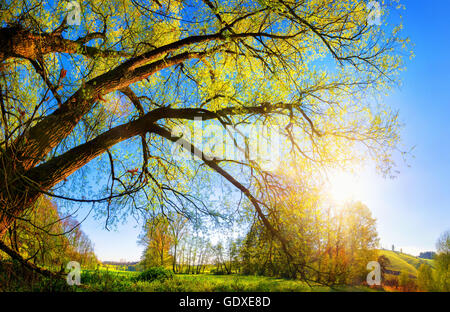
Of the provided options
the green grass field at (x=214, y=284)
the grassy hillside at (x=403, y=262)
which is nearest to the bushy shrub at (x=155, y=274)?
the green grass field at (x=214, y=284)

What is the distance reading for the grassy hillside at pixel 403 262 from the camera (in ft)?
36.2

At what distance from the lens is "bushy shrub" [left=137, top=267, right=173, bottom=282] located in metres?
6.05

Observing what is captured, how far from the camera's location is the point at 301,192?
5.35m

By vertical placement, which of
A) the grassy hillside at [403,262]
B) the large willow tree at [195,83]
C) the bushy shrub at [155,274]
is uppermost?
the large willow tree at [195,83]

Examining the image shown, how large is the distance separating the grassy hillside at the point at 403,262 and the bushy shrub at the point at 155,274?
32.7ft

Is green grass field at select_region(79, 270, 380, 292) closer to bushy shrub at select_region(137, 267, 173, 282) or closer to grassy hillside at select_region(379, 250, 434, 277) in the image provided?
bushy shrub at select_region(137, 267, 173, 282)

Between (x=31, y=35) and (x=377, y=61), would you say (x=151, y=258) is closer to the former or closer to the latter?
(x=31, y=35)

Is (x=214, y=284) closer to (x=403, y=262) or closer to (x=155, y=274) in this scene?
(x=155, y=274)

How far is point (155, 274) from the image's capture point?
6.15 meters

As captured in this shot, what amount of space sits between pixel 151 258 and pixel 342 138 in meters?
5.50

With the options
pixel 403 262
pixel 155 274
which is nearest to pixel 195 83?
pixel 155 274

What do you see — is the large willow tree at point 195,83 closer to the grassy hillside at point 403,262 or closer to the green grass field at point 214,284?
the green grass field at point 214,284
